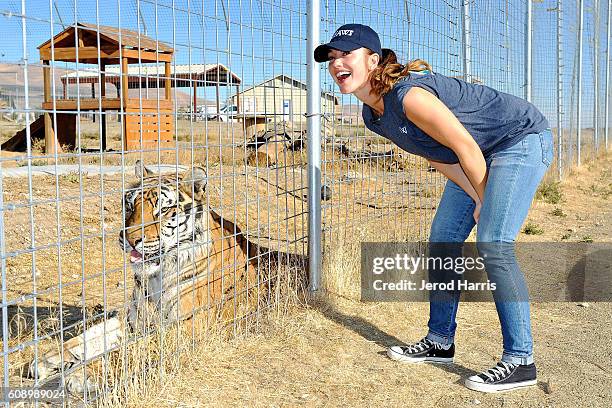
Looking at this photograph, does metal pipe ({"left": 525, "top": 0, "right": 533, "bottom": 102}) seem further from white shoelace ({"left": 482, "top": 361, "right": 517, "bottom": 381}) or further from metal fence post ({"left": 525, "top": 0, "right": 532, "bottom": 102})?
white shoelace ({"left": 482, "top": 361, "right": 517, "bottom": 381})

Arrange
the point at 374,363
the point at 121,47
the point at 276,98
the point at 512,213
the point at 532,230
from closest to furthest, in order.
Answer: the point at 121,47
the point at 512,213
the point at 374,363
the point at 276,98
the point at 532,230

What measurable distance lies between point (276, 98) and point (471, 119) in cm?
165

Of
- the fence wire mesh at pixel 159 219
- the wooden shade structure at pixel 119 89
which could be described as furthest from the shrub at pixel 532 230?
the wooden shade structure at pixel 119 89

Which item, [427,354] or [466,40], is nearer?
[427,354]

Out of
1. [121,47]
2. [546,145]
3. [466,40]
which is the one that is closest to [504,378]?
[546,145]

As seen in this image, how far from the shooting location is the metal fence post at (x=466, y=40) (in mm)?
7535

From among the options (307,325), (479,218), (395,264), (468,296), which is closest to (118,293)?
(307,325)

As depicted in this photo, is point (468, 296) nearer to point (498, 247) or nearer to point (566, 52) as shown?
point (498, 247)

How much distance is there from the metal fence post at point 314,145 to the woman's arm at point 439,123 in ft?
5.18

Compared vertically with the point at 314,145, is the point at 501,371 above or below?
below

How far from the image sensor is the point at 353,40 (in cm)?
328

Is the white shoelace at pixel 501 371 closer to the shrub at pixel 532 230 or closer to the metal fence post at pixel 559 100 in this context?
the shrub at pixel 532 230

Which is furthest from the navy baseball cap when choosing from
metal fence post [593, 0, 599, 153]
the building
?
metal fence post [593, 0, 599, 153]

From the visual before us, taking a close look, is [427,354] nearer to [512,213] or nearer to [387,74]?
[512,213]
